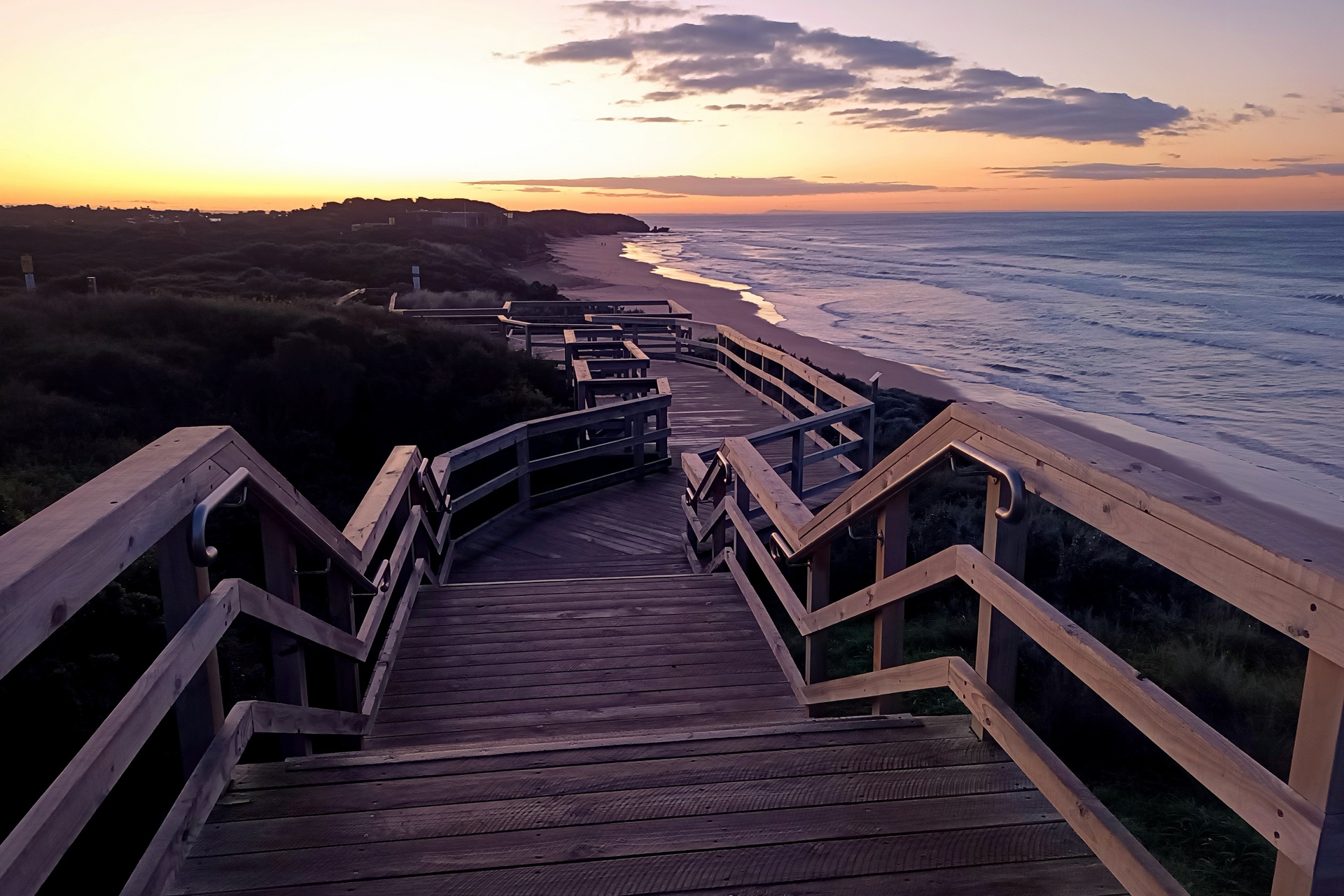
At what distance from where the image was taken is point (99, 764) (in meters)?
1.53

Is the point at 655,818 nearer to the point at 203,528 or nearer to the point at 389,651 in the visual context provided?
the point at 203,528

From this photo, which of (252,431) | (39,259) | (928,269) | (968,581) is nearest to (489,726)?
(968,581)

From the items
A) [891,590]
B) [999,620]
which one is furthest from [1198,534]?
[891,590]

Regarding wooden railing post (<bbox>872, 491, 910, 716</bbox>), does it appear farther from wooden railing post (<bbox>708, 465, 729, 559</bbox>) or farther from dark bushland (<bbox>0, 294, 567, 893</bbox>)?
dark bushland (<bbox>0, 294, 567, 893</bbox>)

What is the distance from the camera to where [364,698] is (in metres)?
3.76

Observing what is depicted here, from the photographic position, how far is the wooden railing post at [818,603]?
3668 mm

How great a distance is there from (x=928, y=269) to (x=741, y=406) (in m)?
50.8

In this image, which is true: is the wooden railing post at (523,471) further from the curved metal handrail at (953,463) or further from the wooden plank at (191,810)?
the wooden plank at (191,810)

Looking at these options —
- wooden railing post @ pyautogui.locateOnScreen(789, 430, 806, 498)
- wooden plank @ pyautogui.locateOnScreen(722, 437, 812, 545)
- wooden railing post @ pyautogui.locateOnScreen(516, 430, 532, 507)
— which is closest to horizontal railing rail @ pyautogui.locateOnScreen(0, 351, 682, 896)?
wooden plank @ pyautogui.locateOnScreen(722, 437, 812, 545)

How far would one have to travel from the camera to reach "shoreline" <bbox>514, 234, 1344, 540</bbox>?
12586 millimetres

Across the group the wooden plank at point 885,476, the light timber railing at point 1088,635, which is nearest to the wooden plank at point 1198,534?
the light timber railing at point 1088,635

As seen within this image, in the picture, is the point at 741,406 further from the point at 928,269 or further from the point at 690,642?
the point at 928,269

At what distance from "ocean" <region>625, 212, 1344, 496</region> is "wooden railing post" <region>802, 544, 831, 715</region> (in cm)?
1314

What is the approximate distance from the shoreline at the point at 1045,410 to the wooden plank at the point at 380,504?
2505 millimetres
